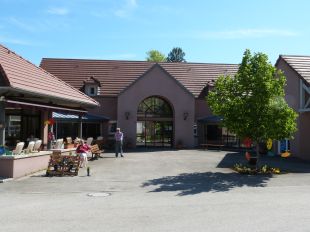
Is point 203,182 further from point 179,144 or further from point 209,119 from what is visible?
point 209,119

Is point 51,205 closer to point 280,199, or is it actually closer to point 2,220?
point 2,220

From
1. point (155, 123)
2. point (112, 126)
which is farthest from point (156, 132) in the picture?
point (112, 126)

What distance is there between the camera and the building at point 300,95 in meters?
26.1

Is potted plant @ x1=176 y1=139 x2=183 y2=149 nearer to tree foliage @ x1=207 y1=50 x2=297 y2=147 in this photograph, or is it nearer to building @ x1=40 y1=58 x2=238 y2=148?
building @ x1=40 y1=58 x2=238 y2=148

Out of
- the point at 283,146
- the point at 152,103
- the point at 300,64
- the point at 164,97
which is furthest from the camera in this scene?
the point at 152,103

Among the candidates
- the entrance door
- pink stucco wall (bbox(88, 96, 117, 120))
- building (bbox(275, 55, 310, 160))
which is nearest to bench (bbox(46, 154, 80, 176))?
building (bbox(275, 55, 310, 160))

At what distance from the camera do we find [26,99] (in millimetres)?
19328

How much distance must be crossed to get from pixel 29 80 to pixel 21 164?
171 inches

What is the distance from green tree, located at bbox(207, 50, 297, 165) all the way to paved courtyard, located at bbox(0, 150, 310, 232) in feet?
6.83

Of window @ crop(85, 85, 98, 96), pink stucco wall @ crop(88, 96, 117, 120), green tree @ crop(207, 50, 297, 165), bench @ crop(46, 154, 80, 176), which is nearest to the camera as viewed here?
bench @ crop(46, 154, 80, 176)

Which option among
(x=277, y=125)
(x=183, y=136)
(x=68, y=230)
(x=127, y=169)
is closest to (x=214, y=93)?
(x=277, y=125)

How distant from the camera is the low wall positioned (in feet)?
53.4

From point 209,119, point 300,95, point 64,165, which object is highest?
point 300,95

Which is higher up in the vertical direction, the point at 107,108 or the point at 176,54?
the point at 176,54
